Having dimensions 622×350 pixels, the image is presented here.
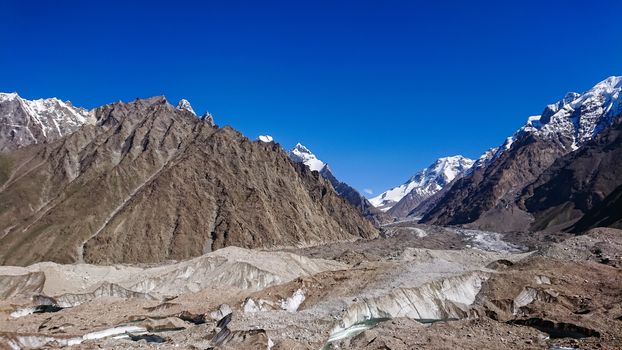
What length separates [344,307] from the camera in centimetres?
4672

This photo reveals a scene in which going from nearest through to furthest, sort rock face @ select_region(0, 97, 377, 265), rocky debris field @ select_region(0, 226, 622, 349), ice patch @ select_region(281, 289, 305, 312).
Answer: rocky debris field @ select_region(0, 226, 622, 349) < ice patch @ select_region(281, 289, 305, 312) < rock face @ select_region(0, 97, 377, 265)

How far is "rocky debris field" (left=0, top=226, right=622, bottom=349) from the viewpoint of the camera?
37250 millimetres

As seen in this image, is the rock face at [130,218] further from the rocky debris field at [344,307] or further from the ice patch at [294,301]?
the ice patch at [294,301]

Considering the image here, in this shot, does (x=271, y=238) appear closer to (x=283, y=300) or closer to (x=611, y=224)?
(x=611, y=224)

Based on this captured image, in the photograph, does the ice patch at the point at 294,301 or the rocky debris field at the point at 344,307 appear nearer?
the rocky debris field at the point at 344,307

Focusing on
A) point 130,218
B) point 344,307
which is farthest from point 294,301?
point 130,218

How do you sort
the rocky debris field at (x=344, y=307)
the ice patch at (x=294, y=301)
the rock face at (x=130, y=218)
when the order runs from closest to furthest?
the rocky debris field at (x=344, y=307), the ice patch at (x=294, y=301), the rock face at (x=130, y=218)

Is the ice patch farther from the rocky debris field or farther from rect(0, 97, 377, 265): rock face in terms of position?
rect(0, 97, 377, 265): rock face

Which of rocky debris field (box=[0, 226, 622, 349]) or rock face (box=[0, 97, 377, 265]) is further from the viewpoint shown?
rock face (box=[0, 97, 377, 265])

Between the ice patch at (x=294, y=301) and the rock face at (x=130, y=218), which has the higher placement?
the rock face at (x=130, y=218)

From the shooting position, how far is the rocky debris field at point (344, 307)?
122ft

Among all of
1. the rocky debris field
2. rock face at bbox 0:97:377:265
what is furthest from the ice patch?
rock face at bbox 0:97:377:265

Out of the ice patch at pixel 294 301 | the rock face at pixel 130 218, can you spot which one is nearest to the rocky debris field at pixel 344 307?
the ice patch at pixel 294 301

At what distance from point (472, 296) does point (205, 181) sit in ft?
504
